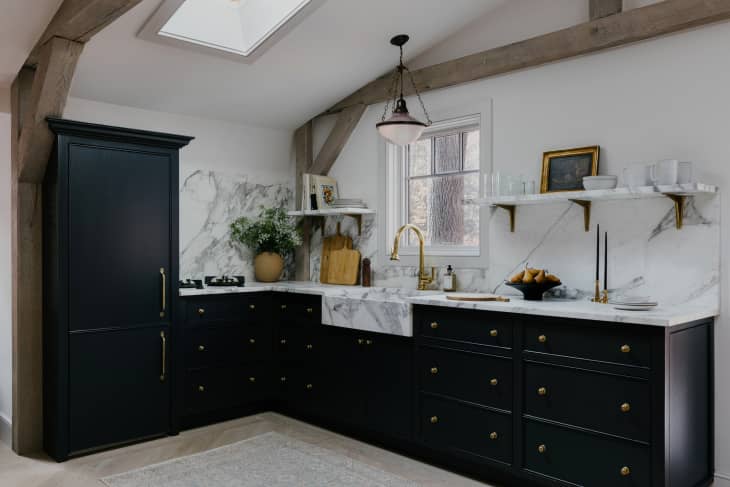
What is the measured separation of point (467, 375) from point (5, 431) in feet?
9.72

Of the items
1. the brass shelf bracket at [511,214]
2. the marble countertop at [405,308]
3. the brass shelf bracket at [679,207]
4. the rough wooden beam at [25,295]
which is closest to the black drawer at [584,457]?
the marble countertop at [405,308]

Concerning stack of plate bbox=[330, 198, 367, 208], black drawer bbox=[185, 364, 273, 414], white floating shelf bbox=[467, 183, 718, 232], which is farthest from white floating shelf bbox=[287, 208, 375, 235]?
black drawer bbox=[185, 364, 273, 414]

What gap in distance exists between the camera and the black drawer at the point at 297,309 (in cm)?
413

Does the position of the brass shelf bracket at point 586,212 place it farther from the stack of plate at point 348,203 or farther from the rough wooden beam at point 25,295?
the rough wooden beam at point 25,295

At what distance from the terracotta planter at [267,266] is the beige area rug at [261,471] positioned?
1456 millimetres

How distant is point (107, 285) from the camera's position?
12.0 feet

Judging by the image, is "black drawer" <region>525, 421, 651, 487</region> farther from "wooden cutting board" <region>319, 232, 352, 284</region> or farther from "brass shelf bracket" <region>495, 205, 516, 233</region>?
"wooden cutting board" <region>319, 232, 352, 284</region>

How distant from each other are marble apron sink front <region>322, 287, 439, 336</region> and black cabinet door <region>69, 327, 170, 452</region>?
3.57ft

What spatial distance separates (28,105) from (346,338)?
236cm

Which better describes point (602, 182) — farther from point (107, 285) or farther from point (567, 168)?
point (107, 285)

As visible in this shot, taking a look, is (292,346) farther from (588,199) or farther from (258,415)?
(588,199)

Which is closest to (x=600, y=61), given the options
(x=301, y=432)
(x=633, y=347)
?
(x=633, y=347)

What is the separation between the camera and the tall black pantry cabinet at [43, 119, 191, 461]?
3.51 m

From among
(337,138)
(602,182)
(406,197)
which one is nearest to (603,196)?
(602,182)
